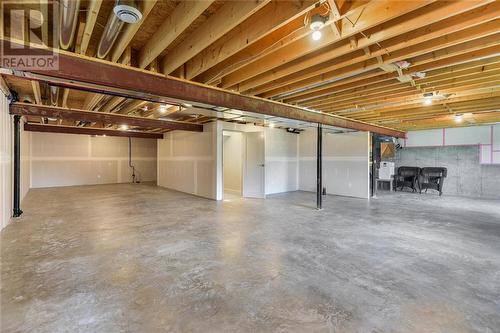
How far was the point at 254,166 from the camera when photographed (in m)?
7.58

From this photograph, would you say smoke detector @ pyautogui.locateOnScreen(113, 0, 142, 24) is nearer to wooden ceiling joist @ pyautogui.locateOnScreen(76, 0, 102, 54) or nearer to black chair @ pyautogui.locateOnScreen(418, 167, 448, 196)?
wooden ceiling joist @ pyautogui.locateOnScreen(76, 0, 102, 54)

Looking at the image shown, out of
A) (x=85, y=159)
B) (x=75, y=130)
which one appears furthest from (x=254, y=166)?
(x=85, y=159)

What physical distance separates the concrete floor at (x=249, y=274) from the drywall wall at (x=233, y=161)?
3.88 metres

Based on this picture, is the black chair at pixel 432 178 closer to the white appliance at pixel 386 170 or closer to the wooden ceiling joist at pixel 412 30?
the white appliance at pixel 386 170

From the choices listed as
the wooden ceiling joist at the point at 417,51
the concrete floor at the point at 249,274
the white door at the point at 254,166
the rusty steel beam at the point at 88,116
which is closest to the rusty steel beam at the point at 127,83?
the wooden ceiling joist at the point at 417,51

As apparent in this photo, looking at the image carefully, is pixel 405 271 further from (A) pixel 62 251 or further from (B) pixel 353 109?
(A) pixel 62 251

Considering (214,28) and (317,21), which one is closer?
(317,21)

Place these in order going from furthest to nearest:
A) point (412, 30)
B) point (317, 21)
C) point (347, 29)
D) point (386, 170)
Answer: point (386, 170) → point (412, 30) → point (347, 29) → point (317, 21)

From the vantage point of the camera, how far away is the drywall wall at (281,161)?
8.60m

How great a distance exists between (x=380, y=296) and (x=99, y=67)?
11.7 ft

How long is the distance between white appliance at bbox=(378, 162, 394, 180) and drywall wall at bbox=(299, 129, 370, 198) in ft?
7.59

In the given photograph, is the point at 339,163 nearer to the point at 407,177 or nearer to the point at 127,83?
the point at 407,177

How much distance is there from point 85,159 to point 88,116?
6.33 m

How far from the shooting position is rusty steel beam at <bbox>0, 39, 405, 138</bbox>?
7.88 feet
